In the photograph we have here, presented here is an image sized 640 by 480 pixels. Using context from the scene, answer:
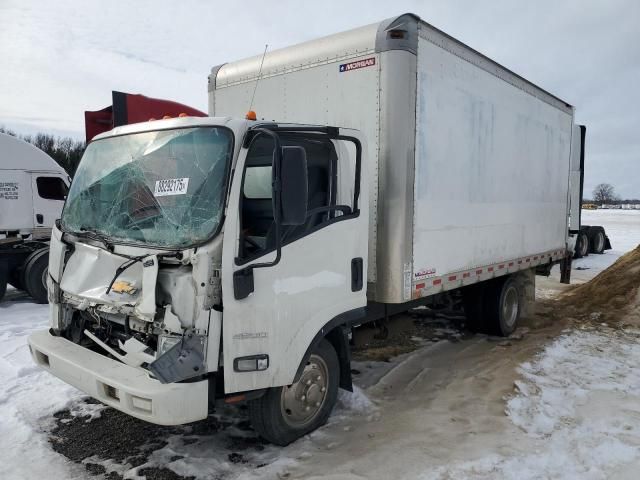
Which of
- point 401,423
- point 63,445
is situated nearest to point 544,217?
point 401,423

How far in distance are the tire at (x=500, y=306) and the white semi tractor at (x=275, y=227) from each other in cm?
140

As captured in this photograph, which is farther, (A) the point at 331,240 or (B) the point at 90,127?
(B) the point at 90,127

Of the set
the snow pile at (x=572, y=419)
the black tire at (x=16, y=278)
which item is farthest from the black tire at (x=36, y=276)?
the snow pile at (x=572, y=419)

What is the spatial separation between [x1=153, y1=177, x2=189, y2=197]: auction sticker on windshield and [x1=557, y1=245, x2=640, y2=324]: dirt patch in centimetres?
778

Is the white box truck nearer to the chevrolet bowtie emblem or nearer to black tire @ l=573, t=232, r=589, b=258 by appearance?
the chevrolet bowtie emblem

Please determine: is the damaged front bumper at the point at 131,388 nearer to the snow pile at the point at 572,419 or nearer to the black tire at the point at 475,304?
the snow pile at the point at 572,419

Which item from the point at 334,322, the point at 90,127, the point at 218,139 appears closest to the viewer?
the point at 218,139

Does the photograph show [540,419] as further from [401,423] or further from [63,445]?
[63,445]

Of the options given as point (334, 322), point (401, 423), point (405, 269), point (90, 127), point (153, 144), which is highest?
point (90, 127)

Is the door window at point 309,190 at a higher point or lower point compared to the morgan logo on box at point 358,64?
lower

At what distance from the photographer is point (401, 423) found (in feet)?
14.4

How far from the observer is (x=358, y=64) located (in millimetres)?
4570

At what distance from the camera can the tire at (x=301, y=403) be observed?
375 cm

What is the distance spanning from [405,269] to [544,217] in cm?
421
